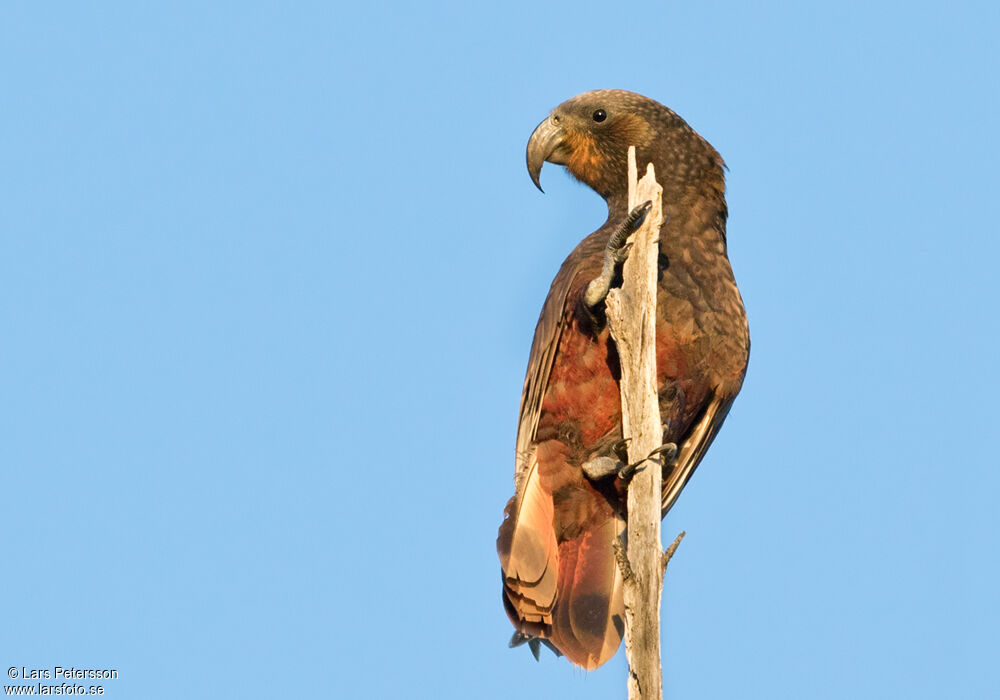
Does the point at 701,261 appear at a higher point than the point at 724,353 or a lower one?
higher

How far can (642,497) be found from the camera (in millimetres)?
4258

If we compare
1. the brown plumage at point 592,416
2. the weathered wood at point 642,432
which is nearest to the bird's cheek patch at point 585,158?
the brown plumage at point 592,416

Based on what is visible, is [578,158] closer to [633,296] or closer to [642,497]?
[633,296]

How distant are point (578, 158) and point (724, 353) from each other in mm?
1518

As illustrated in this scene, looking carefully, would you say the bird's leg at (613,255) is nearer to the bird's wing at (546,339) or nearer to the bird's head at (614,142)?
the bird's wing at (546,339)

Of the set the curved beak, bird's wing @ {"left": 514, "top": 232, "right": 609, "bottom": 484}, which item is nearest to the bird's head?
the curved beak

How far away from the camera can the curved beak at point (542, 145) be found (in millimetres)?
6012

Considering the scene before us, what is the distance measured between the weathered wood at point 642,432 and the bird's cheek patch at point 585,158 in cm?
128

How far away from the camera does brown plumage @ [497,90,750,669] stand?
5.19 m

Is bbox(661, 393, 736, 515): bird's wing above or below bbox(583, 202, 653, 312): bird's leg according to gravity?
below

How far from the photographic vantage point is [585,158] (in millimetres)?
5980

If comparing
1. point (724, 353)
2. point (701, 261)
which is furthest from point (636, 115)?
point (724, 353)

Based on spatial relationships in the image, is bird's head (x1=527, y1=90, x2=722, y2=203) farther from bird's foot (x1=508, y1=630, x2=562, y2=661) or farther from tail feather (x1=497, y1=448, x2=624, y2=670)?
bird's foot (x1=508, y1=630, x2=562, y2=661)

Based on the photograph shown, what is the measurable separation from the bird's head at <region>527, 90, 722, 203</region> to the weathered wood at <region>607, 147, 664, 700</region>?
1.20 m
